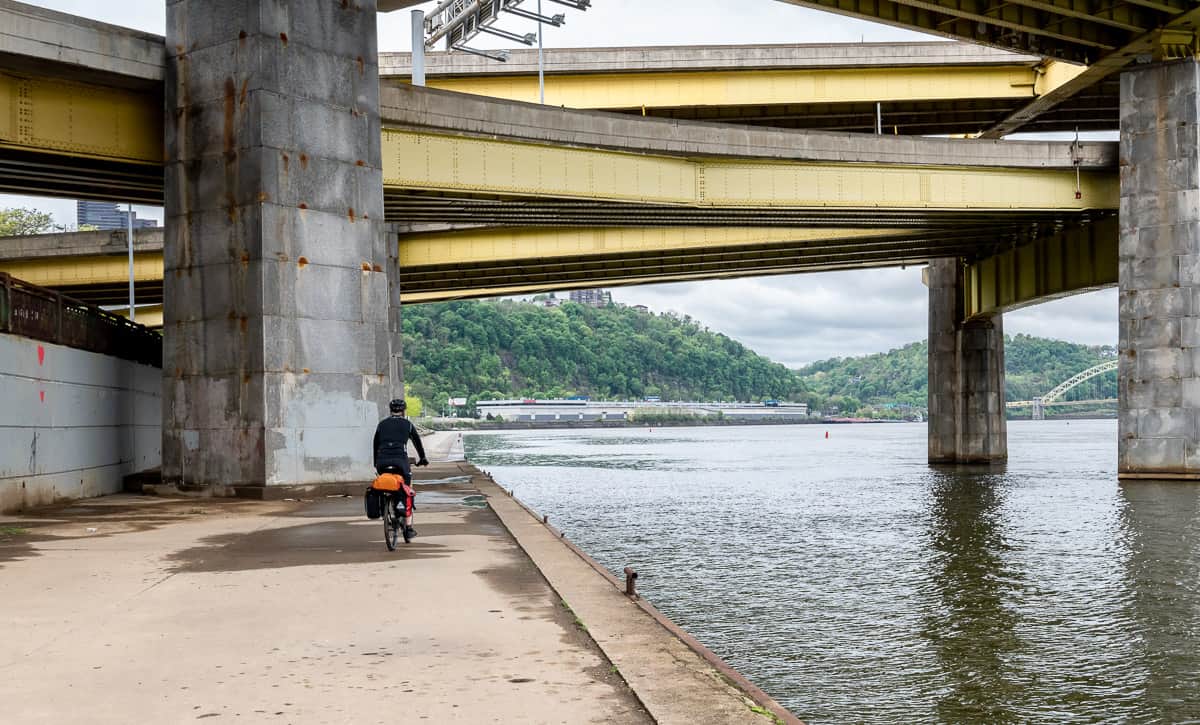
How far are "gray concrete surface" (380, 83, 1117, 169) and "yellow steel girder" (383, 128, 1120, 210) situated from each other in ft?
1.35

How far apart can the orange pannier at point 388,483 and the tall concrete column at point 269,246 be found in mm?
9117

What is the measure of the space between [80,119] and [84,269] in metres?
32.6

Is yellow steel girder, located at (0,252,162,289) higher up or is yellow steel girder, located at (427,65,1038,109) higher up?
yellow steel girder, located at (427,65,1038,109)

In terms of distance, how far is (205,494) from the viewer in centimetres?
2230

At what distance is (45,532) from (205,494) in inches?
255

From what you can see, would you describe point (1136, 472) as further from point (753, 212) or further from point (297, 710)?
point (297, 710)

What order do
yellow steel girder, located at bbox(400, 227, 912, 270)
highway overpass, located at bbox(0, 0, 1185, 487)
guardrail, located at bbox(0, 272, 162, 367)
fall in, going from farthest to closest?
yellow steel girder, located at bbox(400, 227, 912, 270), highway overpass, located at bbox(0, 0, 1185, 487), guardrail, located at bbox(0, 272, 162, 367)

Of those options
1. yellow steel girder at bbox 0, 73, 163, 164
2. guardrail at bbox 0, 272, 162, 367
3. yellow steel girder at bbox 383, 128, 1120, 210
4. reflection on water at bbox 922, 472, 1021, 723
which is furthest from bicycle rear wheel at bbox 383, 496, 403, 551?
yellow steel girder at bbox 383, 128, 1120, 210

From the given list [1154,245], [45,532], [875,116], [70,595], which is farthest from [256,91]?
[875,116]

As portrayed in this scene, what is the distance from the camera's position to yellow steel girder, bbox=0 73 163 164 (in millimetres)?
22359

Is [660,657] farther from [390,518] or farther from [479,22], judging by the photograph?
[479,22]

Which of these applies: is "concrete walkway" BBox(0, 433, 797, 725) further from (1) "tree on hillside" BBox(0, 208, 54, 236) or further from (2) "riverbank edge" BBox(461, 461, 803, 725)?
(1) "tree on hillside" BBox(0, 208, 54, 236)

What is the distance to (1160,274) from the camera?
36.5m

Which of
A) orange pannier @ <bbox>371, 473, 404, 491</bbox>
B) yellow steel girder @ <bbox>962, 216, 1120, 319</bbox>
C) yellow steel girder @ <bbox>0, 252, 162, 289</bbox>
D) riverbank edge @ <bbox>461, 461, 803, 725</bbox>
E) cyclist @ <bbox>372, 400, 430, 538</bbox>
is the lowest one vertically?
riverbank edge @ <bbox>461, 461, 803, 725</bbox>
